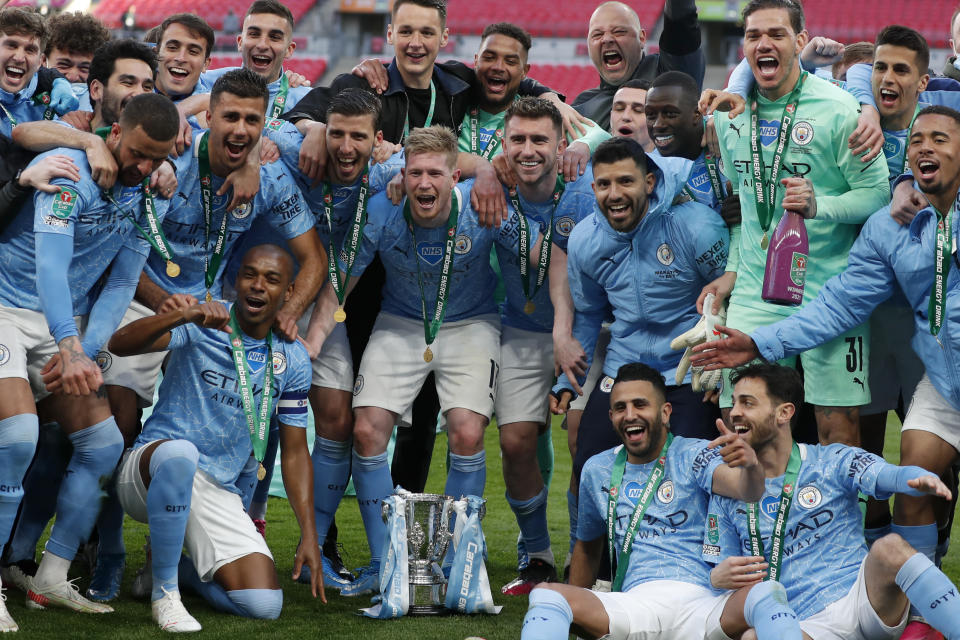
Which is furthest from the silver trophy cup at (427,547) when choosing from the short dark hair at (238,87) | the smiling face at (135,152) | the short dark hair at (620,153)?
the short dark hair at (238,87)

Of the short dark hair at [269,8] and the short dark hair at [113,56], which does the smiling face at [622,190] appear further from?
the short dark hair at [269,8]

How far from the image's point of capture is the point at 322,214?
509 centimetres

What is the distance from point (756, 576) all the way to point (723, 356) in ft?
2.82

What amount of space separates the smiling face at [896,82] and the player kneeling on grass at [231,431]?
241 centimetres

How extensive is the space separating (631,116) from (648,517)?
2.06m

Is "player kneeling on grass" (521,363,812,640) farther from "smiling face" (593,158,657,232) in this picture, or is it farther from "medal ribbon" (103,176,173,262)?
"medal ribbon" (103,176,173,262)

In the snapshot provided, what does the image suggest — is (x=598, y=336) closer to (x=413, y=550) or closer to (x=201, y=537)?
(x=413, y=550)

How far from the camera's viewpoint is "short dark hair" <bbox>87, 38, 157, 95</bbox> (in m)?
4.68

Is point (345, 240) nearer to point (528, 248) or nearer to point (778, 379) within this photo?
point (528, 248)

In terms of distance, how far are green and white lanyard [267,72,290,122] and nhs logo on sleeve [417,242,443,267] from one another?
110 centimetres

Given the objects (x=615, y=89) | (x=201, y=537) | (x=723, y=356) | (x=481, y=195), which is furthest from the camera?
(x=615, y=89)

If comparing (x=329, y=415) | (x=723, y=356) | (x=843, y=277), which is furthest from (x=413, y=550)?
(x=843, y=277)

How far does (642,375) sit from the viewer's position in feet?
14.2

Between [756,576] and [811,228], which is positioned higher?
[811,228]
